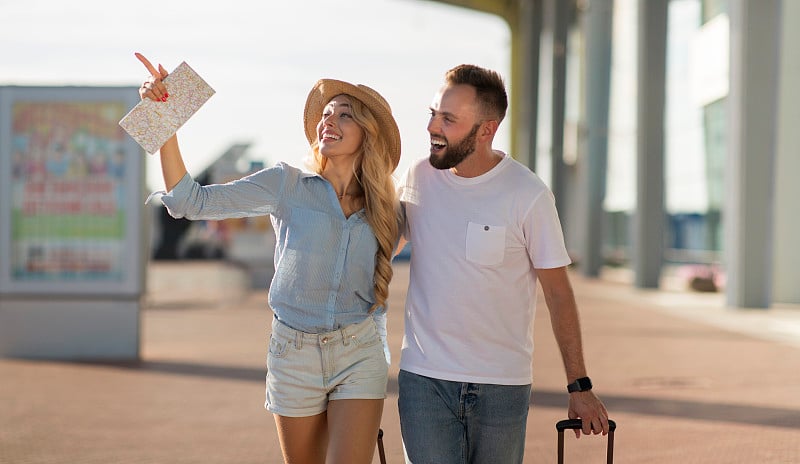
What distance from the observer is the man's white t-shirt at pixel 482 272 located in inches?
140

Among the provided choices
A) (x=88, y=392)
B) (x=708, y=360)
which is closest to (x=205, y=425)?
(x=88, y=392)

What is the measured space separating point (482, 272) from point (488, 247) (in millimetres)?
82

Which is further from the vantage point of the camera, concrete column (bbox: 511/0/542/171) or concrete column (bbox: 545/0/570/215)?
concrete column (bbox: 511/0/542/171)

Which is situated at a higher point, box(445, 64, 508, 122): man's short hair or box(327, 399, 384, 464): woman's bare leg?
box(445, 64, 508, 122): man's short hair

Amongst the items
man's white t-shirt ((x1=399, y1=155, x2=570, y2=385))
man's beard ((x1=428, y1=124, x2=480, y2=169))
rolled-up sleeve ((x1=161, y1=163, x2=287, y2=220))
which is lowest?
man's white t-shirt ((x1=399, y1=155, x2=570, y2=385))

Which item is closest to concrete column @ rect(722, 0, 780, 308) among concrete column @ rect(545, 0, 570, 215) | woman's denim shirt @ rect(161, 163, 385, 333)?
woman's denim shirt @ rect(161, 163, 385, 333)

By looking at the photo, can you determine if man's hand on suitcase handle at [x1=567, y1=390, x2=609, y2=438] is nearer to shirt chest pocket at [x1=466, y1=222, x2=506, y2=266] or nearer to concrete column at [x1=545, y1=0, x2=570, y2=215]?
shirt chest pocket at [x1=466, y1=222, x2=506, y2=266]

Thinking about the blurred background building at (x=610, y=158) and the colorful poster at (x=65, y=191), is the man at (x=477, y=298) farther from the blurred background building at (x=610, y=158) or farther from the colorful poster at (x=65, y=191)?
the colorful poster at (x=65, y=191)

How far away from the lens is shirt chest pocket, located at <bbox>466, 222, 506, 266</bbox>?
3541mm

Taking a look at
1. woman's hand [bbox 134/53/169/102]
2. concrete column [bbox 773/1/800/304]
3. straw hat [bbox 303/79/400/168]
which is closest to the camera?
woman's hand [bbox 134/53/169/102]

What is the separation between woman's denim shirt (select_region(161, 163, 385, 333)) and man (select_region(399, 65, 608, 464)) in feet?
0.65

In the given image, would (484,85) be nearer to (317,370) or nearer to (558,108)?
(317,370)

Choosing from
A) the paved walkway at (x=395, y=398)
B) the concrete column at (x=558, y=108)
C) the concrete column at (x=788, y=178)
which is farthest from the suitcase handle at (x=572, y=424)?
the concrete column at (x=558, y=108)

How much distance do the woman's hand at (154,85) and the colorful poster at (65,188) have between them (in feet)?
28.3
